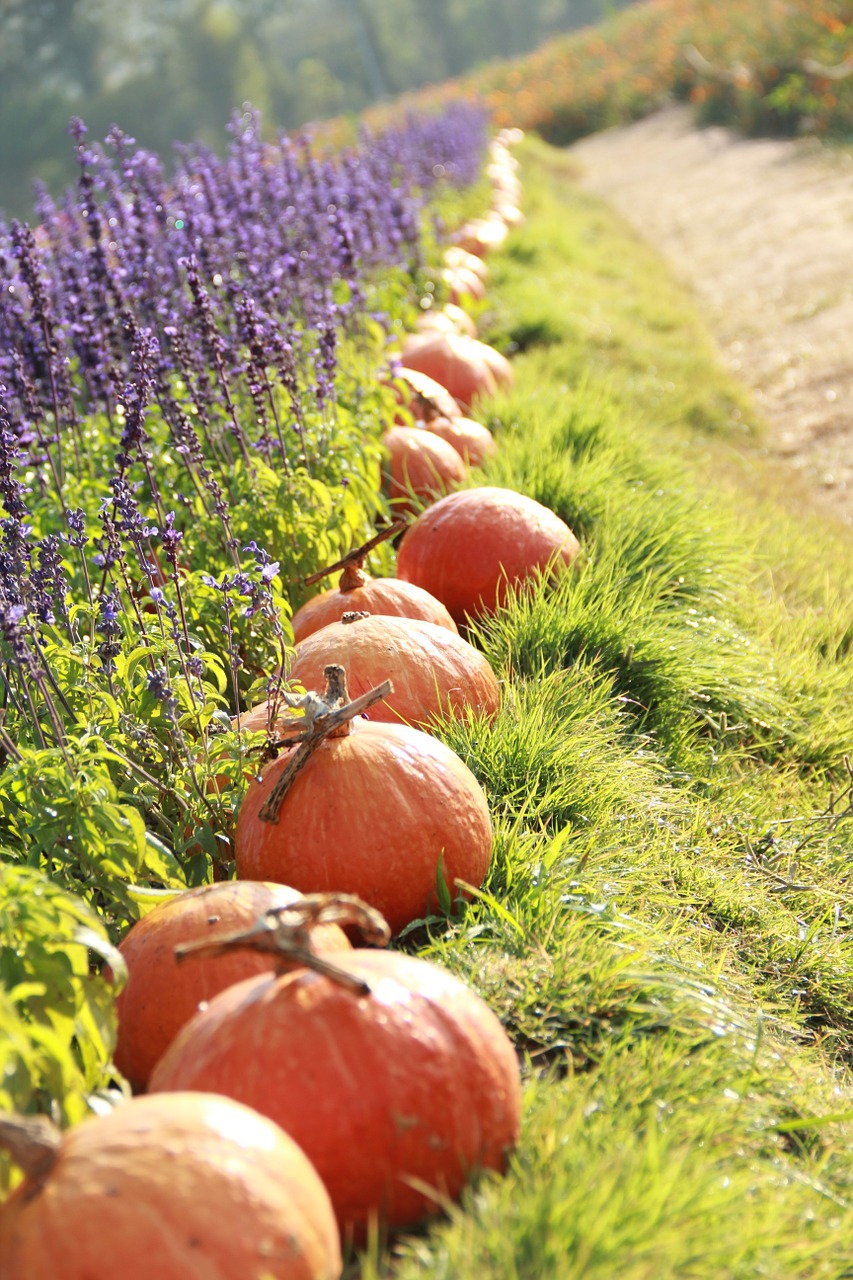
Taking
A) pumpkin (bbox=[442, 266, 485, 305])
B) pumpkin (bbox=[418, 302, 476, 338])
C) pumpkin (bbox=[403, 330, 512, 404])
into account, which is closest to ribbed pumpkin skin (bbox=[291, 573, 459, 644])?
pumpkin (bbox=[403, 330, 512, 404])

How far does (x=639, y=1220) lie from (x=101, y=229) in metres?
3.51

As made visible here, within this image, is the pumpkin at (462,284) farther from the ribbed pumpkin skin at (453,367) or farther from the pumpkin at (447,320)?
the ribbed pumpkin skin at (453,367)

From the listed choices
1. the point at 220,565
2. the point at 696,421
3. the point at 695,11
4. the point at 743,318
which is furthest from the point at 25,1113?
the point at 695,11

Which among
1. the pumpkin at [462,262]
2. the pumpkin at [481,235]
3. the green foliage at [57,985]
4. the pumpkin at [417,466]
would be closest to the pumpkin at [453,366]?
the pumpkin at [417,466]

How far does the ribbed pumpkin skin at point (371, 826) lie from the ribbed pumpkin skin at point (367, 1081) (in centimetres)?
59

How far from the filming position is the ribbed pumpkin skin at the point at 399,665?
2.85 m

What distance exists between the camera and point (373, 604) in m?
3.20

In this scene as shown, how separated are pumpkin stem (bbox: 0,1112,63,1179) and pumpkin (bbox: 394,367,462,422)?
141 inches

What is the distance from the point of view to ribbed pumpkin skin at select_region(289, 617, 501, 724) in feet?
9.35

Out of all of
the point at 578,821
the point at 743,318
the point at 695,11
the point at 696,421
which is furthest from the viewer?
the point at 695,11

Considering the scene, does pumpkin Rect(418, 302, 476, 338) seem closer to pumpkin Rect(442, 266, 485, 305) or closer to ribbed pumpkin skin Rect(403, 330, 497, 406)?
pumpkin Rect(442, 266, 485, 305)

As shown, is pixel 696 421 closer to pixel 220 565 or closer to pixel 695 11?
pixel 220 565

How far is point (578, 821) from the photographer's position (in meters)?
2.77

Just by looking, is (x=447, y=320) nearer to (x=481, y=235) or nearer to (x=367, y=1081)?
(x=481, y=235)
